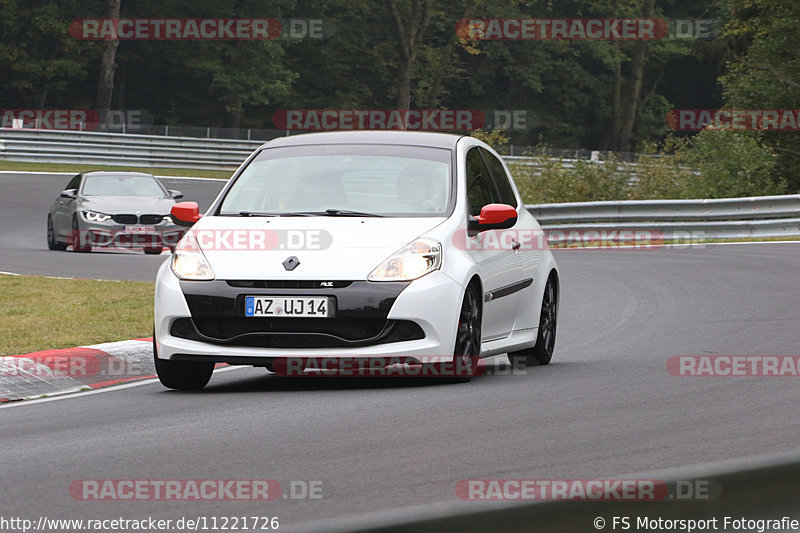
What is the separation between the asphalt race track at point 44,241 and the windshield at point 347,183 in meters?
8.02

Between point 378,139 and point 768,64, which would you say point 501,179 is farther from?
point 768,64

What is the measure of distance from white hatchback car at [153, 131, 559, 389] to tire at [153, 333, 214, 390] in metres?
0.01

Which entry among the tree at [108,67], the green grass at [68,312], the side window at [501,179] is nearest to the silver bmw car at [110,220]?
the green grass at [68,312]

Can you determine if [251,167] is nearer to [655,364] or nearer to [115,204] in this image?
[655,364]

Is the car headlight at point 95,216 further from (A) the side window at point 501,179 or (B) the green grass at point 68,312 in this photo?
(A) the side window at point 501,179

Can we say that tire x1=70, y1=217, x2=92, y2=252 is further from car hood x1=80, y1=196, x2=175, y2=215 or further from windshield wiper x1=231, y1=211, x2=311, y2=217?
windshield wiper x1=231, y1=211, x2=311, y2=217

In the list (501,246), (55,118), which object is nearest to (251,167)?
(501,246)

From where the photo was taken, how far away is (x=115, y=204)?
76.3 ft

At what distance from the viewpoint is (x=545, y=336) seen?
9.98 metres

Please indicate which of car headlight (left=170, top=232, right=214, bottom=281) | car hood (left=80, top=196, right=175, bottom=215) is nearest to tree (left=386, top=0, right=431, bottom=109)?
car hood (left=80, top=196, right=175, bottom=215)

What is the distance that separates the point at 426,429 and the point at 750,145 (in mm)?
24094

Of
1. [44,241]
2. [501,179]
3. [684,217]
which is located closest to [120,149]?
[44,241]

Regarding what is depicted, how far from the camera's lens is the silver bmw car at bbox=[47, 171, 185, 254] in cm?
2289

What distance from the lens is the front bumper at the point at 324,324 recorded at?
7.85 meters
